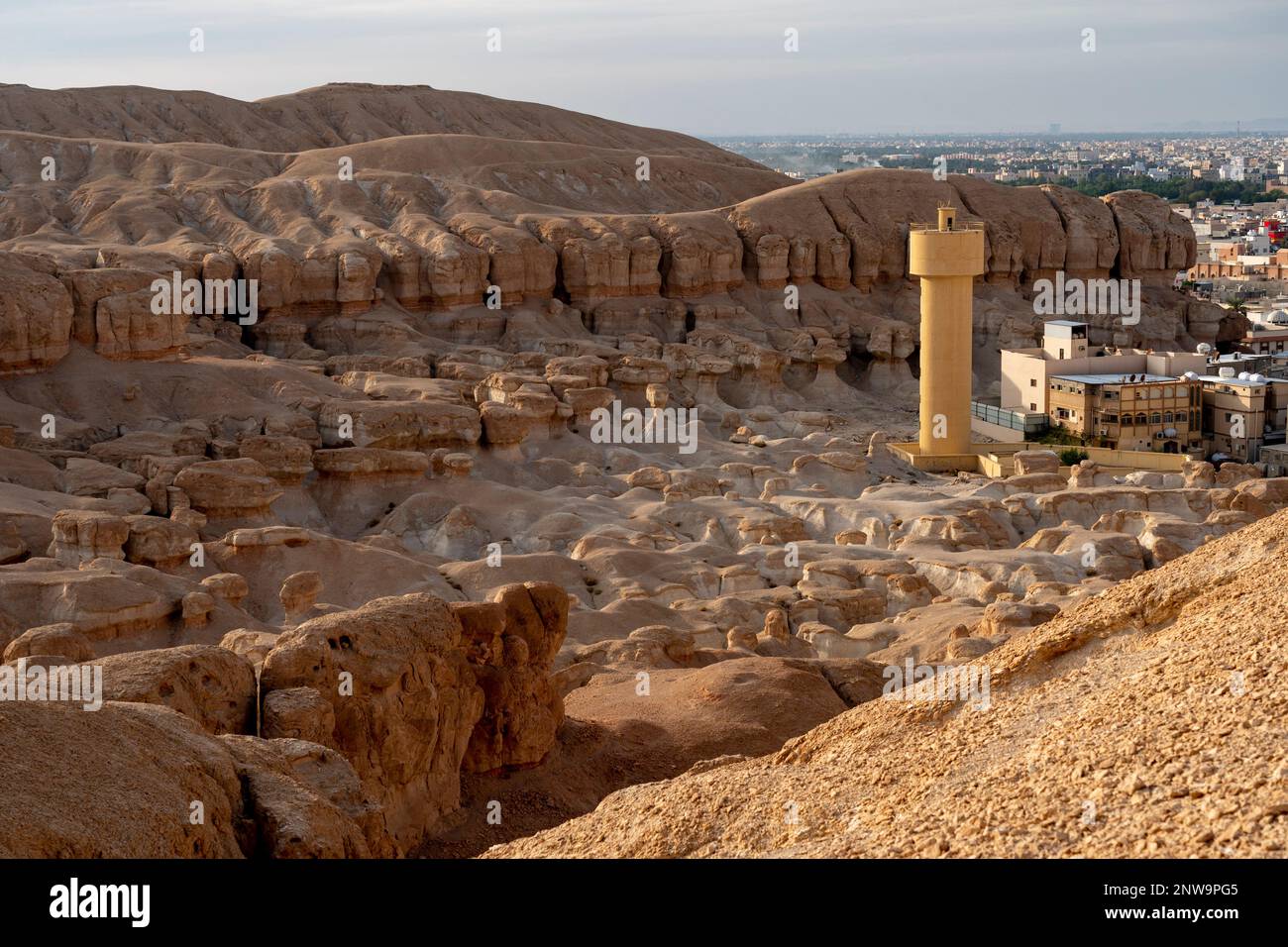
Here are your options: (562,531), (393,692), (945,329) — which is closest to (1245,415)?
(945,329)

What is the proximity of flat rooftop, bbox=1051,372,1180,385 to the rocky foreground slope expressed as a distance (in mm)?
34440

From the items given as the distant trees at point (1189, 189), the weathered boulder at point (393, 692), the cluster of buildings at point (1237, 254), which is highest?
the distant trees at point (1189, 189)

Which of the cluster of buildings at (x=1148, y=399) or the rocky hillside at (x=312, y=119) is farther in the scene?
the rocky hillside at (x=312, y=119)

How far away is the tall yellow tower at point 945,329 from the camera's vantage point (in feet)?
153

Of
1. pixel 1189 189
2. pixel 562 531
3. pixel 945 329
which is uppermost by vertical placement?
pixel 1189 189

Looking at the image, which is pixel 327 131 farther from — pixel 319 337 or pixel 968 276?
pixel 968 276

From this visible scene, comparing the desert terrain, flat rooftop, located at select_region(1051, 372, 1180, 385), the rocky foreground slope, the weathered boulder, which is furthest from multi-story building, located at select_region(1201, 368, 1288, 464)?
the weathered boulder

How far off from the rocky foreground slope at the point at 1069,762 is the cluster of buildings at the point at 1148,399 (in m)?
33.6

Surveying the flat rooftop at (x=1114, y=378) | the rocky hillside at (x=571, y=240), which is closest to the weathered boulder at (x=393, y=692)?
the flat rooftop at (x=1114, y=378)

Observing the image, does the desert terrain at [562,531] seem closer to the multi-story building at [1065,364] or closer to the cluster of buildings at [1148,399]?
the multi-story building at [1065,364]

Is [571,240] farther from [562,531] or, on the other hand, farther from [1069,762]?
[1069,762]

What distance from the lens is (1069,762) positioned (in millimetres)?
10336

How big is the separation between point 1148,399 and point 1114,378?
2.04 meters
